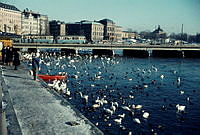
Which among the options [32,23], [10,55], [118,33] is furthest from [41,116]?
[118,33]

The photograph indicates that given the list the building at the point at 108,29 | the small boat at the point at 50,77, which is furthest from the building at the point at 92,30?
the small boat at the point at 50,77

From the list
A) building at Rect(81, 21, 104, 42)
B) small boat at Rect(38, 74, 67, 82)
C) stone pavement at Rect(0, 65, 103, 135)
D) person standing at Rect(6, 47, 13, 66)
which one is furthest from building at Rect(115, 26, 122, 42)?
stone pavement at Rect(0, 65, 103, 135)

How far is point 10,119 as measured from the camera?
990 centimetres

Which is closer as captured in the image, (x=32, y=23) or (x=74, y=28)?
(x=32, y=23)

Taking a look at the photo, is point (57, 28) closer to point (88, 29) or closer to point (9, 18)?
point (88, 29)

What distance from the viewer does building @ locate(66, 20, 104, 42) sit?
158750 millimetres

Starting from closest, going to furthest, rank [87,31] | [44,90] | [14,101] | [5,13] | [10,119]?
[10,119], [14,101], [44,90], [5,13], [87,31]

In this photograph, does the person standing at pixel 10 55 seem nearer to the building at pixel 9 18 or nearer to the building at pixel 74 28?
the building at pixel 9 18

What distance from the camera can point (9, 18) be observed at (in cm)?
13512

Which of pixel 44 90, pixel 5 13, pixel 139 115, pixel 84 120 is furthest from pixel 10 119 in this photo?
pixel 5 13

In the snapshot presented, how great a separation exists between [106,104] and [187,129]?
6413 mm

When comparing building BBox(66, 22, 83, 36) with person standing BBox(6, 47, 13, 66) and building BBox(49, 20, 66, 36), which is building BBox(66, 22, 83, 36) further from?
person standing BBox(6, 47, 13, 66)

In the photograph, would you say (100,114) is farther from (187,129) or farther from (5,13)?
(5,13)

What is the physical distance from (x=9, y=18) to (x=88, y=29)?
46.0 m
